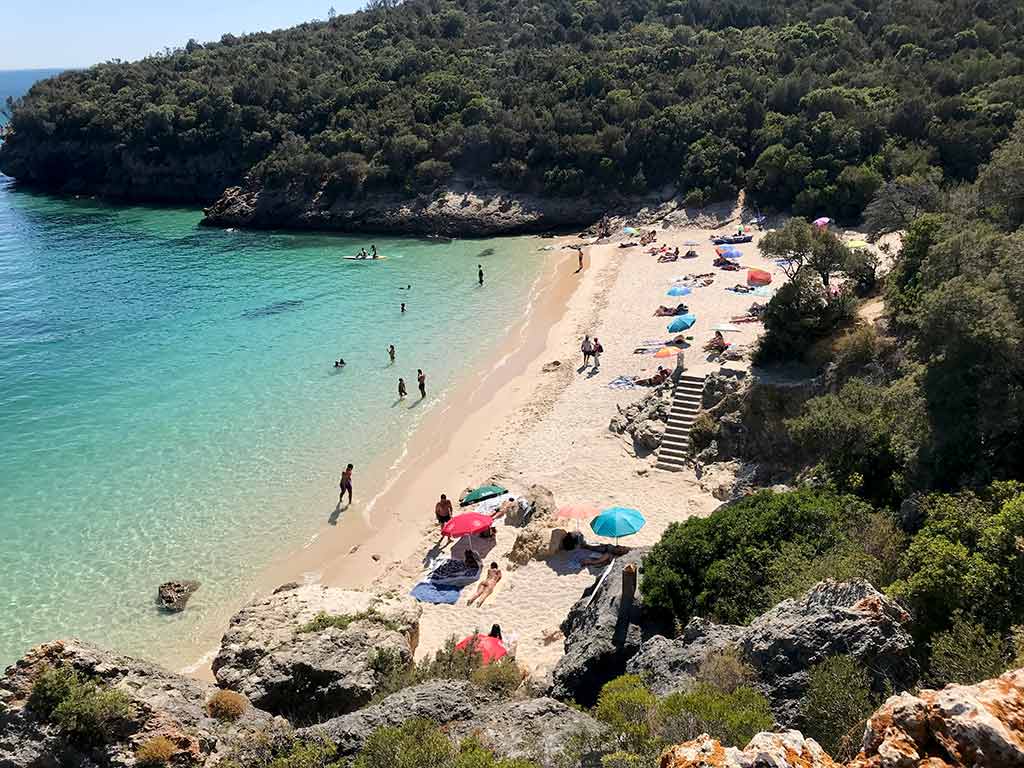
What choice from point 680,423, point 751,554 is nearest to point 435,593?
point 751,554

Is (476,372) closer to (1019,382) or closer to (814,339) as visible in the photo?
(814,339)

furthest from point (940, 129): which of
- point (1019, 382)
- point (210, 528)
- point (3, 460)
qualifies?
point (3, 460)

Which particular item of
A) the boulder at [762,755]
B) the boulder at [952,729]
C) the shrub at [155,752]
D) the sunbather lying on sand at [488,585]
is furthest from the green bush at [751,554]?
the shrub at [155,752]

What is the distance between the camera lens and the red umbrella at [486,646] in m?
13.1

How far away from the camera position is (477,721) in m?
8.92

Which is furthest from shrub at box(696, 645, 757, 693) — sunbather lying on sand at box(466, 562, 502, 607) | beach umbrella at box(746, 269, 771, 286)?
beach umbrella at box(746, 269, 771, 286)

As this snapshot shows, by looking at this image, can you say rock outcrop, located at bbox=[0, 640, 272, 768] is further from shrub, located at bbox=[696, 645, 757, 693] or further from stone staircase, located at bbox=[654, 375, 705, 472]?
stone staircase, located at bbox=[654, 375, 705, 472]

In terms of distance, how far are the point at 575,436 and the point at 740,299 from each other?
13.3 meters

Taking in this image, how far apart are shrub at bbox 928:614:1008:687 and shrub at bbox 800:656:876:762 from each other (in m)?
0.77

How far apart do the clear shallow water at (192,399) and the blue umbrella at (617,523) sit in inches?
321

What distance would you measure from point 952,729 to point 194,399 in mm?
28169

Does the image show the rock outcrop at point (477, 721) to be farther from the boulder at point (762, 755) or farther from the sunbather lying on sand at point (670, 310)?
the sunbather lying on sand at point (670, 310)

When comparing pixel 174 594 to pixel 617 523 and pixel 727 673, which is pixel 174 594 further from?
pixel 727 673

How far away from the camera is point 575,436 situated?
22875 mm
